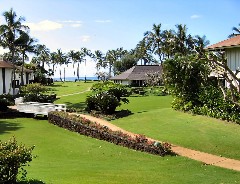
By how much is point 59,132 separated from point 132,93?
33.9 metres

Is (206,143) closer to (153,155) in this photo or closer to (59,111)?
(153,155)

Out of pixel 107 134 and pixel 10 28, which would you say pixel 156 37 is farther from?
pixel 107 134

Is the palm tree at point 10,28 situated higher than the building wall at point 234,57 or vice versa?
the palm tree at point 10,28

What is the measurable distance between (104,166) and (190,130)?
27.0ft

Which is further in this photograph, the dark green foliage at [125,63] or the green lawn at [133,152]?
the dark green foliage at [125,63]

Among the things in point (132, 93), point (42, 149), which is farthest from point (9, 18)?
point (42, 149)

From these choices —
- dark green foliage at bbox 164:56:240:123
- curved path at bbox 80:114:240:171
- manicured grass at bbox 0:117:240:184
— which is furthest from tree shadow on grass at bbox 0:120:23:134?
curved path at bbox 80:114:240:171

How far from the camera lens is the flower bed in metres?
16.8

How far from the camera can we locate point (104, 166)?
1423cm

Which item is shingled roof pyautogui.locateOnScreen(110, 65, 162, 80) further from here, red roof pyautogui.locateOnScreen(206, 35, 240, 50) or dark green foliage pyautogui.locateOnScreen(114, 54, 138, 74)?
red roof pyautogui.locateOnScreen(206, 35, 240, 50)

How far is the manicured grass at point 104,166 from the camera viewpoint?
39.0 feet

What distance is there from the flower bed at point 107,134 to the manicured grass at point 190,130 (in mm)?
2034

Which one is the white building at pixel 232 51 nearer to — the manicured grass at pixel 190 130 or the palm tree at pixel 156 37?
the manicured grass at pixel 190 130

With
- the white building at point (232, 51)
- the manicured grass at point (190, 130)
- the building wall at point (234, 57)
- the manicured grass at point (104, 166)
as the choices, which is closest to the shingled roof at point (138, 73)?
the manicured grass at point (190, 130)
